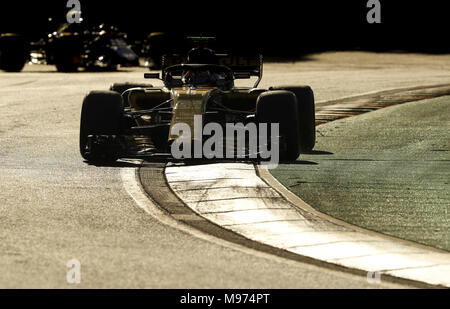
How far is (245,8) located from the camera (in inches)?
1861

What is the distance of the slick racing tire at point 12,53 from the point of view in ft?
114

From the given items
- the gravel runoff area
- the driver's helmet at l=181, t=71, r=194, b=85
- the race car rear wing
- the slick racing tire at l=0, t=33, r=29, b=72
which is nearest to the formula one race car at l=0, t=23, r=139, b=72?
the slick racing tire at l=0, t=33, r=29, b=72

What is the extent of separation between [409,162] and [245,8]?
35.4m

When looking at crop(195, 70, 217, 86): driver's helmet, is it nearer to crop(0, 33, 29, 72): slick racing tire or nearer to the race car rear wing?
the race car rear wing

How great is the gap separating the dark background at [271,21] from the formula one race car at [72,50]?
9.89 metres

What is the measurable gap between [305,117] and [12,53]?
22.7 m

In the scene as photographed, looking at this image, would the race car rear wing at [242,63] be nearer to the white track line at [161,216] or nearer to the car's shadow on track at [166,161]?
the car's shadow on track at [166,161]

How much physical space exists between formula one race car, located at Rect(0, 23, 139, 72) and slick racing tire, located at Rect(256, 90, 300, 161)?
22.1 metres

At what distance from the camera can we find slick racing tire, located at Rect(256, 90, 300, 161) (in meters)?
12.4

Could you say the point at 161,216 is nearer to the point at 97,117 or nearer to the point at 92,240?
the point at 92,240

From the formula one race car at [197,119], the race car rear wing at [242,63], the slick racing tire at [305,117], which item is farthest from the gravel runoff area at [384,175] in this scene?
the race car rear wing at [242,63]

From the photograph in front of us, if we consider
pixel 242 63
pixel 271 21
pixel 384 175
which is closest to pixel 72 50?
pixel 271 21
